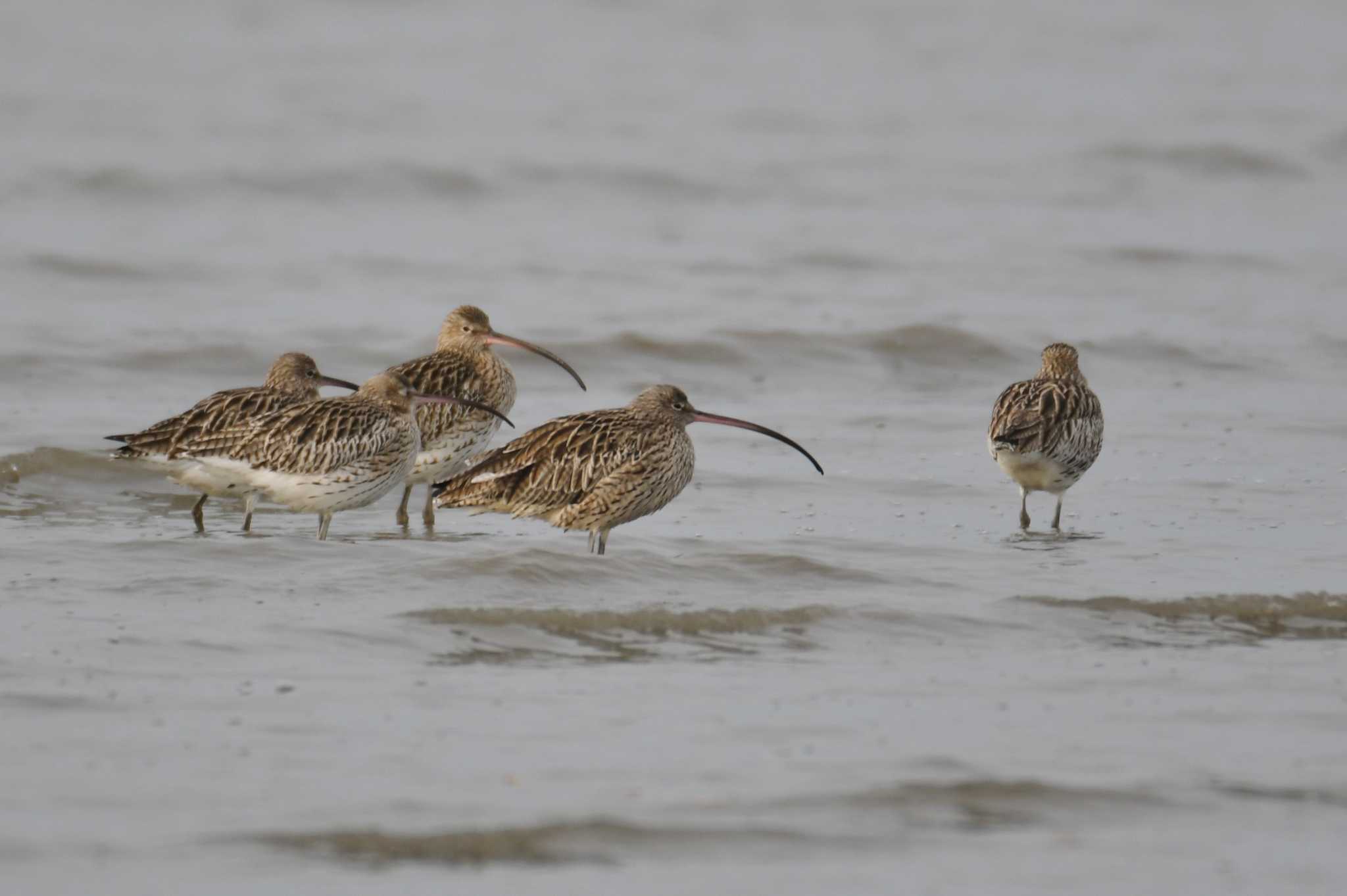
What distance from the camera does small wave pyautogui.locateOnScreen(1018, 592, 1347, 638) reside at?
8.78 m

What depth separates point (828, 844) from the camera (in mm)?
6129

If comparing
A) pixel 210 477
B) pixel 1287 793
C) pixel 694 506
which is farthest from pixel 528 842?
pixel 694 506

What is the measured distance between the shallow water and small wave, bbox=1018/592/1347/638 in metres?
0.04

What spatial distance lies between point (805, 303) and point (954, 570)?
30.7 feet

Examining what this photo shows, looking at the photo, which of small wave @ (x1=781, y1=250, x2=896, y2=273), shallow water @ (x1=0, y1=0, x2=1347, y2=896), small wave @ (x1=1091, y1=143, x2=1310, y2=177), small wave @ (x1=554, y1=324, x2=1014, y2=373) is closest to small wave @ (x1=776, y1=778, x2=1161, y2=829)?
shallow water @ (x1=0, y1=0, x2=1347, y2=896)

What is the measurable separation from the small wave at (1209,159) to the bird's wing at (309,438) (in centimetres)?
1779

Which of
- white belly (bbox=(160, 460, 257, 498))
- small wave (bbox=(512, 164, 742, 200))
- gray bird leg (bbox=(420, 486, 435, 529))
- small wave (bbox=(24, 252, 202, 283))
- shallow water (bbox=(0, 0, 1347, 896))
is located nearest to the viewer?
shallow water (bbox=(0, 0, 1347, 896))

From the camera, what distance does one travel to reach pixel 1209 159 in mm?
26828

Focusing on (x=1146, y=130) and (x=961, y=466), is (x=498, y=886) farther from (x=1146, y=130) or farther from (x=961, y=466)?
(x=1146, y=130)

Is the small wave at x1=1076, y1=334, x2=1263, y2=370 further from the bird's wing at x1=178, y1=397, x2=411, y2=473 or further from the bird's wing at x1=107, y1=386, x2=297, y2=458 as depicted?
the bird's wing at x1=107, y1=386, x2=297, y2=458

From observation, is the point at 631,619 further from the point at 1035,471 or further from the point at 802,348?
the point at 802,348

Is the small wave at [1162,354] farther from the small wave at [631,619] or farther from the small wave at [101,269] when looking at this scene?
the small wave at [631,619]

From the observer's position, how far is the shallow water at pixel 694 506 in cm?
628

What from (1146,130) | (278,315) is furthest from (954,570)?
(1146,130)
